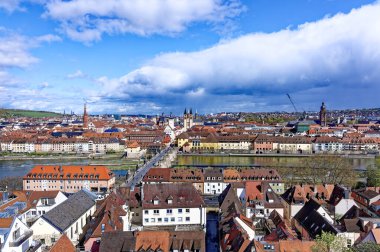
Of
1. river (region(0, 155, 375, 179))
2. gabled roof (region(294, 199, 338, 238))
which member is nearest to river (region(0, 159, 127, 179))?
river (region(0, 155, 375, 179))

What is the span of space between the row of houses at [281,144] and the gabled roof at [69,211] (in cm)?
7247

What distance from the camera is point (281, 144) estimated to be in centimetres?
10644

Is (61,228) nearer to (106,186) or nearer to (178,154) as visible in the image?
(106,186)

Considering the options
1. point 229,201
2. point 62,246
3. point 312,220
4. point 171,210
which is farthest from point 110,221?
point 312,220

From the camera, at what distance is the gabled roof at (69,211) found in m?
26.4

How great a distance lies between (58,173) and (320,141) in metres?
80.6

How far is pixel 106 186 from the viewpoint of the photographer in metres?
51.5

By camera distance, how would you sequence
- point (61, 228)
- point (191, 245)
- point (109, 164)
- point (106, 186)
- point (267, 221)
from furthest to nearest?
point (109, 164) → point (106, 186) → point (267, 221) → point (61, 228) → point (191, 245)

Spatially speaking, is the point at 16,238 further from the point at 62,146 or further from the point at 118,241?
the point at 62,146

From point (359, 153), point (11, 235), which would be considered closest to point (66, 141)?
point (359, 153)

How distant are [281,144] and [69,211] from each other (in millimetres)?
85917

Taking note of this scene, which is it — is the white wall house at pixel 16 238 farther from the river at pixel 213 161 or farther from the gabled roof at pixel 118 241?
the river at pixel 213 161

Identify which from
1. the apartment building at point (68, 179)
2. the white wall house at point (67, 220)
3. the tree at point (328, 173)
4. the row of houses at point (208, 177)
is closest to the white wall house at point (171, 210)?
the white wall house at point (67, 220)

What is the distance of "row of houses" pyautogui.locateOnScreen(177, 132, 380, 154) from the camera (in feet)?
347
